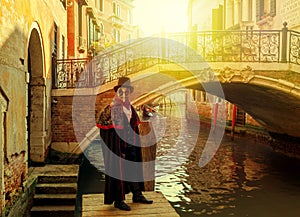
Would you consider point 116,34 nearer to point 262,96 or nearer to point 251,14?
point 251,14

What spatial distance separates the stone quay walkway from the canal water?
11.1ft

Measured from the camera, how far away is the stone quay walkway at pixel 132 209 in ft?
12.0

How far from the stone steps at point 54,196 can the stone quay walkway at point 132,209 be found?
2.45 metres

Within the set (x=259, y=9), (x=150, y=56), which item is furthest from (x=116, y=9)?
(x=150, y=56)

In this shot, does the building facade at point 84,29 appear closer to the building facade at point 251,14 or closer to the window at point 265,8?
the building facade at point 251,14

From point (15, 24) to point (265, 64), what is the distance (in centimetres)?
599

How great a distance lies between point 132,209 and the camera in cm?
383

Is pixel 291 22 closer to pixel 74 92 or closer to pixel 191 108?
pixel 74 92

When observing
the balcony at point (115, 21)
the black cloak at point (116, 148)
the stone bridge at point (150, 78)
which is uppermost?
the balcony at point (115, 21)

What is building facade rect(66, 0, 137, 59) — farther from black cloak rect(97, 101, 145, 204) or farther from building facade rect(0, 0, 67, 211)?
black cloak rect(97, 101, 145, 204)

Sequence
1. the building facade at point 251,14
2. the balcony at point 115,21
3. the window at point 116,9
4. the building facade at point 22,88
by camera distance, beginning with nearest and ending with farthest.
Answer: the building facade at point 22,88, the building facade at point 251,14, the balcony at point 115,21, the window at point 116,9

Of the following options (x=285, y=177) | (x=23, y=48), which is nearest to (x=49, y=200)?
(x=23, y=48)

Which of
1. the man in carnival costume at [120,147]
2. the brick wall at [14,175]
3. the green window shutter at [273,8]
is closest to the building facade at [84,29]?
the green window shutter at [273,8]

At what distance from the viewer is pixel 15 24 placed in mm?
5512
